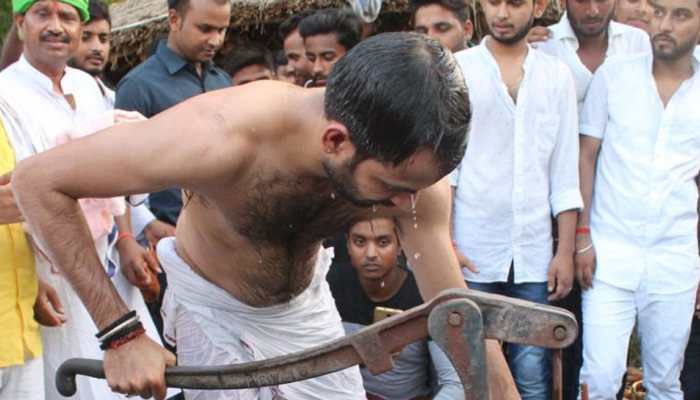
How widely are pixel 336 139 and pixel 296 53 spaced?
3.35m

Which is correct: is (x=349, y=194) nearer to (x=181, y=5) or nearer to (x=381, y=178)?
(x=381, y=178)

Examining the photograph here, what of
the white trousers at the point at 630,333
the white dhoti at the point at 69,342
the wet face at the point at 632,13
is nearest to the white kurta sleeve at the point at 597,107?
the white trousers at the point at 630,333

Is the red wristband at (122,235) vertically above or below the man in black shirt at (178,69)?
below

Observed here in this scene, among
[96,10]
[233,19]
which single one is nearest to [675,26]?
[96,10]

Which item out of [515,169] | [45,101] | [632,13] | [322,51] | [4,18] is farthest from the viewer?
[4,18]

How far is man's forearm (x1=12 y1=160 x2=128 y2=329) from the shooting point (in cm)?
274

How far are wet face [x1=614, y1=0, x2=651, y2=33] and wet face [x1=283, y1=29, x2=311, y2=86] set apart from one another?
1.91 m

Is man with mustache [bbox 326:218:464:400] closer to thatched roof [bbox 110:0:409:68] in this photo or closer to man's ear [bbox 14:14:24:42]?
man's ear [bbox 14:14:24:42]

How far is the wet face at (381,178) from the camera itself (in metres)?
2.67

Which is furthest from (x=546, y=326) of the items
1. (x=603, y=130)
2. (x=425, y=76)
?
(x=603, y=130)

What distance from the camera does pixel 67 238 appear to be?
279 centimetres

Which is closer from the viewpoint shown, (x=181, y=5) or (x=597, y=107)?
(x=597, y=107)

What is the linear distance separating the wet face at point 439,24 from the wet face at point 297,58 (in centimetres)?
86

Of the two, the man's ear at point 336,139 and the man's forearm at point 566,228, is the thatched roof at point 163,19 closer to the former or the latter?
the man's forearm at point 566,228
